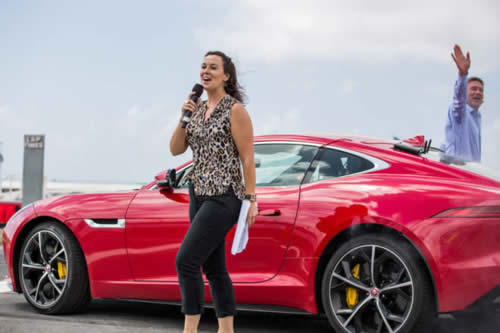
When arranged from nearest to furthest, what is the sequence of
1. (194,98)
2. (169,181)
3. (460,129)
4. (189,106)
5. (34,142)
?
(189,106) < (194,98) < (169,181) < (460,129) < (34,142)

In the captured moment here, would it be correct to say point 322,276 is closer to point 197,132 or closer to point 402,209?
point 402,209

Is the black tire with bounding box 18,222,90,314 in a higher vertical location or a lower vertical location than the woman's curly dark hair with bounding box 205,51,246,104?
lower

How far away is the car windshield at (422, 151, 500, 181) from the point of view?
167 inches

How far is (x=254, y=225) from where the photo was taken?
4430 mm

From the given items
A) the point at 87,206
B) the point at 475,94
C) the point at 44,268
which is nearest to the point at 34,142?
the point at 44,268

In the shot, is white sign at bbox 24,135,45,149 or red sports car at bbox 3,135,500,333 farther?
white sign at bbox 24,135,45,149

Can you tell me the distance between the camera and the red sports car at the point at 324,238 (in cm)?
387

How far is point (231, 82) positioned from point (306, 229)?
1086mm

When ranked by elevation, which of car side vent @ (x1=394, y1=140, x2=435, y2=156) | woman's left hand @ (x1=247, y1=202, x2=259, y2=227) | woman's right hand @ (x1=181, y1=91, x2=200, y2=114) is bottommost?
woman's left hand @ (x1=247, y1=202, x2=259, y2=227)

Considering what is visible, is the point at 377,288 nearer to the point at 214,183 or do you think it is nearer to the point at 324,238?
the point at 324,238

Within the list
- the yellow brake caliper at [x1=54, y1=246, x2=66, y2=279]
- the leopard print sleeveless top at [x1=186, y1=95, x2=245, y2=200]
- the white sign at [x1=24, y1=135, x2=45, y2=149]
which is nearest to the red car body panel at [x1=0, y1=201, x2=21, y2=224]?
the white sign at [x1=24, y1=135, x2=45, y2=149]

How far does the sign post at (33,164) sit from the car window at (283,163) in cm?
1215

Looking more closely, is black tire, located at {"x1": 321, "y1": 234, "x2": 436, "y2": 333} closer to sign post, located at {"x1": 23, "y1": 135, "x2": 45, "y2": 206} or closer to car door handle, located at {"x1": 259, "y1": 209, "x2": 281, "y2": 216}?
car door handle, located at {"x1": 259, "y1": 209, "x2": 281, "y2": 216}

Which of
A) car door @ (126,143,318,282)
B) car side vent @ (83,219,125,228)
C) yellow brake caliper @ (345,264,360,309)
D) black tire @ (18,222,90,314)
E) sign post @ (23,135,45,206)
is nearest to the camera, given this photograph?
yellow brake caliper @ (345,264,360,309)
